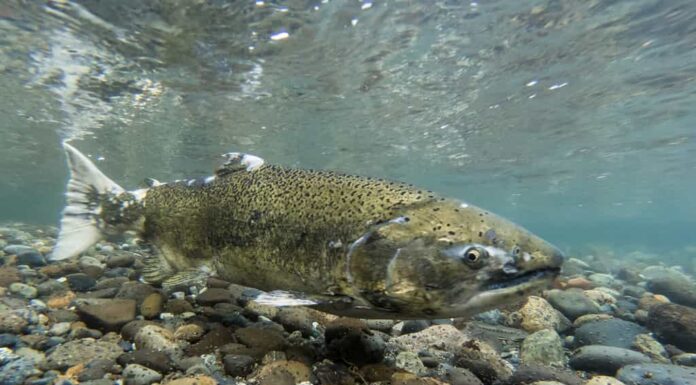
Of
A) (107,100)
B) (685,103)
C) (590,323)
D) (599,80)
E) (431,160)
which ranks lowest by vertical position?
(590,323)

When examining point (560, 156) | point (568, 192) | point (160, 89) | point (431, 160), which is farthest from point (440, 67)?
point (568, 192)

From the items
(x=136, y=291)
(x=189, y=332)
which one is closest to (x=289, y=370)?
(x=189, y=332)

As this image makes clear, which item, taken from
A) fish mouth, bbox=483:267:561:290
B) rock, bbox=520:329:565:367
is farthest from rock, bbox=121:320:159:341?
rock, bbox=520:329:565:367

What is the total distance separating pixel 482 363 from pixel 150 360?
2.89 metres

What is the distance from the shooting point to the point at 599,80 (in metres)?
16.3

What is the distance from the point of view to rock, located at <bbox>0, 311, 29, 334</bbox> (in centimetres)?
359

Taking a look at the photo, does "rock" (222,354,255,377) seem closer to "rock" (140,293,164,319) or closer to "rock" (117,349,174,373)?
"rock" (117,349,174,373)

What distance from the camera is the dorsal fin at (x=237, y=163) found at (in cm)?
432

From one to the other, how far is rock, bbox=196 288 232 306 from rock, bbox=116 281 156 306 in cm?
57

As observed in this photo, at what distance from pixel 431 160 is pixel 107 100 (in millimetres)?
21782

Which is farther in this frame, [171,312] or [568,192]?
[568,192]

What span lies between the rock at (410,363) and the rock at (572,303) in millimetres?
3788

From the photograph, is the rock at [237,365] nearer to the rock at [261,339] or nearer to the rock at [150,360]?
the rock at [261,339]

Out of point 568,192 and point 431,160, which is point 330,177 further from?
point 568,192
